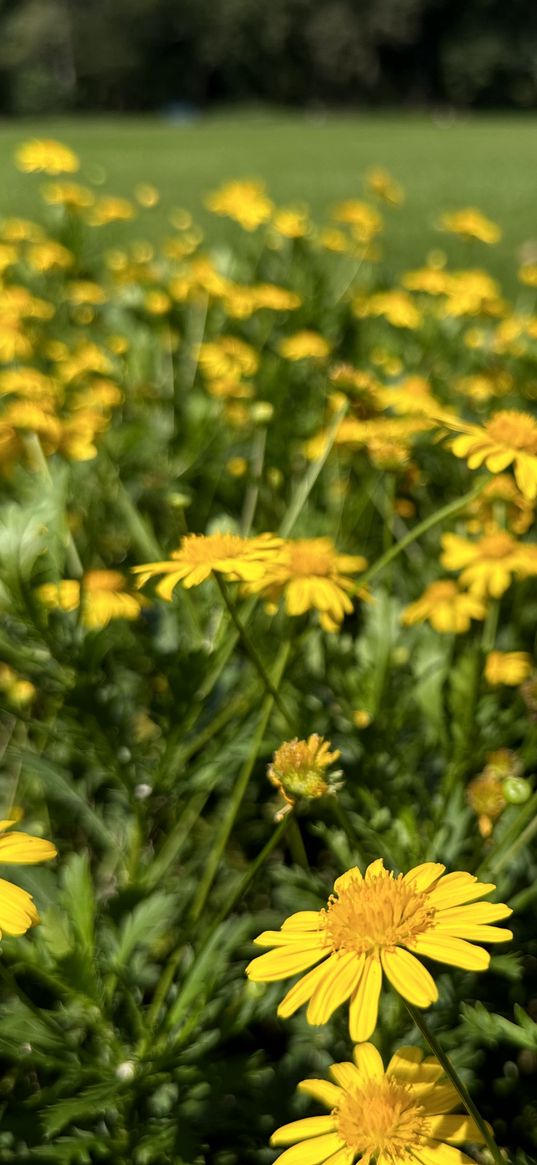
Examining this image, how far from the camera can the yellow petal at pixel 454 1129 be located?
700 mm

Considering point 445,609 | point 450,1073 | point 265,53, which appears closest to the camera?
point 450,1073

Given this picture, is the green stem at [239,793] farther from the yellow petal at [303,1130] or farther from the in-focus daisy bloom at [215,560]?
the yellow petal at [303,1130]

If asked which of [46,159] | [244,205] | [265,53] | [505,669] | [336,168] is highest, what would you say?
[46,159]

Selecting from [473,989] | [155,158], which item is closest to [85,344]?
[473,989]

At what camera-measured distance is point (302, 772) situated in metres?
0.83

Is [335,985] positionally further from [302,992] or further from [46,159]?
[46,159]

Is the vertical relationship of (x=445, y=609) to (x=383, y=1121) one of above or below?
below

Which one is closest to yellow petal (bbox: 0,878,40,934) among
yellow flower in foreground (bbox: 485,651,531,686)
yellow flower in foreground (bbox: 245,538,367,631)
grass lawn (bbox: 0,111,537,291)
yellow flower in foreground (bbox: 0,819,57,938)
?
yellow flower in foreground (bbox: 0,819,57,938)

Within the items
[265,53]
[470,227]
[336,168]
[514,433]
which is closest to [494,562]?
[514,433]

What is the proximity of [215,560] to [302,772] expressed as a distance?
0.87ft

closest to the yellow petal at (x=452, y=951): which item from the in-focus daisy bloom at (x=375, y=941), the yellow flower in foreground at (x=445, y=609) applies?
the in-focus daisy bloom at (x=375, y=941)

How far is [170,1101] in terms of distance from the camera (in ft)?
3.25

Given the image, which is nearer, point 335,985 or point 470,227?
point 335,985

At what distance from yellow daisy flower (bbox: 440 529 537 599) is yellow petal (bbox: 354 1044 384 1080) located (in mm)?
768
